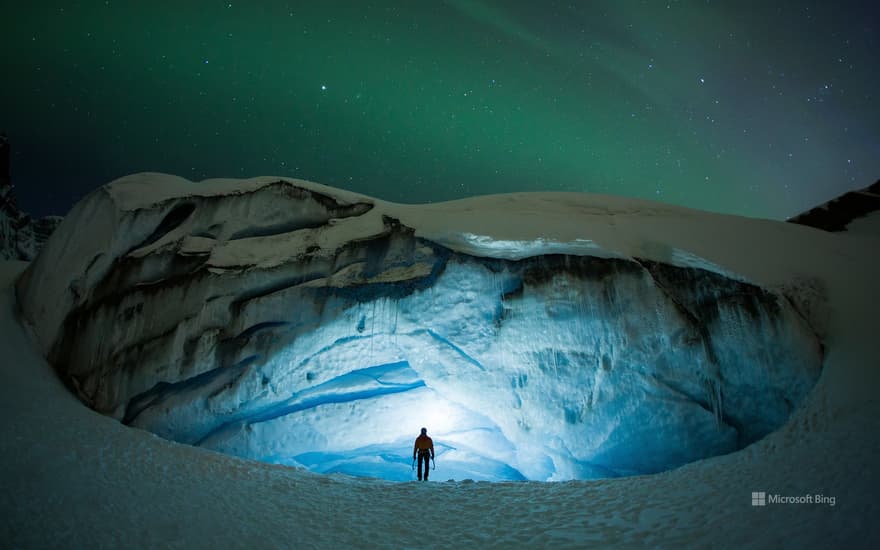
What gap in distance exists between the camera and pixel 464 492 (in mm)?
8227

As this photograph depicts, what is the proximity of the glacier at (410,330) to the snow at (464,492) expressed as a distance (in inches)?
54.7

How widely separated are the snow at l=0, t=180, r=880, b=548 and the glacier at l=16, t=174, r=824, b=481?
139 centimetres

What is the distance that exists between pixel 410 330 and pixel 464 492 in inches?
182

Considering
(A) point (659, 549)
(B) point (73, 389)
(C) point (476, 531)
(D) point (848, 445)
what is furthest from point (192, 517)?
(D) point (848, 445)

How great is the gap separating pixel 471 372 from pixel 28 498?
8404 millimetres

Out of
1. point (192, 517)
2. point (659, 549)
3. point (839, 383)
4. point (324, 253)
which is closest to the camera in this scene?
point (659, 549)

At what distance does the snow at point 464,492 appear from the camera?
543cm

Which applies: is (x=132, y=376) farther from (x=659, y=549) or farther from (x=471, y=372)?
(x=659, y=549)

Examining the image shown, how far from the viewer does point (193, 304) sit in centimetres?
1216

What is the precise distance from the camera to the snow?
5.43 m

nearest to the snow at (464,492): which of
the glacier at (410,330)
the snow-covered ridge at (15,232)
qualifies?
the glacier at (410,330)

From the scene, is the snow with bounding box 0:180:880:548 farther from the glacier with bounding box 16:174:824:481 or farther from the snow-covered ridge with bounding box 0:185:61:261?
the snow-covered ridge with bounding box 0:185:61:261

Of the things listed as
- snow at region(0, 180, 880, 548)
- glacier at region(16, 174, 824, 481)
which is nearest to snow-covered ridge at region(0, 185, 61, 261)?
glacier at region(16, 174, 824, 481)

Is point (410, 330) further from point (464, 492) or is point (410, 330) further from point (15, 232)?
point (15, 232)
